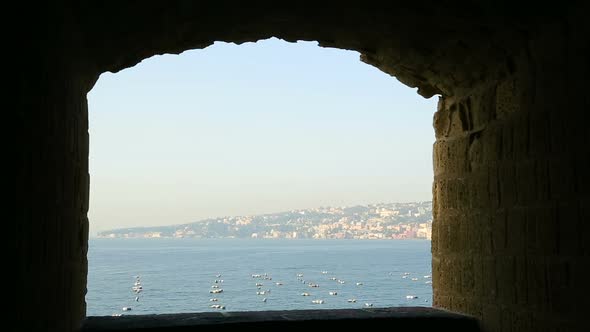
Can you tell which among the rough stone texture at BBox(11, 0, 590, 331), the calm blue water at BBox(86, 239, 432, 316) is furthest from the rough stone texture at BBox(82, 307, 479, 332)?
the calm blue water at BBox(86, 239, 432, 316)

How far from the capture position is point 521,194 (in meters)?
3.37

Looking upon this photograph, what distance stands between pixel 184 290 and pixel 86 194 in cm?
6306

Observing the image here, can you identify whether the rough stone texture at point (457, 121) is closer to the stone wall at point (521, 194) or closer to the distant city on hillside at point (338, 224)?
the stone wall at point (521, 194)

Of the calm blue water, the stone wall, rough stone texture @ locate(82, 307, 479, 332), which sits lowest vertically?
the calm blue water

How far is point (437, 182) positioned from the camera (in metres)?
4.46

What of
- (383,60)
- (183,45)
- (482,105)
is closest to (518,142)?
(482,105)

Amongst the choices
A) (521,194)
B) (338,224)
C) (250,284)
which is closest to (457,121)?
(521,194)

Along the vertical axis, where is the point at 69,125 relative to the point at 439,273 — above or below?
above

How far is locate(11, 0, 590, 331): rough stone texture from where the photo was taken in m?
2.39

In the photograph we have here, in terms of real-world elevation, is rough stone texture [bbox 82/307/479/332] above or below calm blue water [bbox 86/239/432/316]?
above

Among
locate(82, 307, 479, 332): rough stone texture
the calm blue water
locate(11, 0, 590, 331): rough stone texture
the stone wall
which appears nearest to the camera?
locate(11, 0, 590, 331): rough stone texture

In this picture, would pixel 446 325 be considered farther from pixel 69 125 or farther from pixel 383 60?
pixel 69 125

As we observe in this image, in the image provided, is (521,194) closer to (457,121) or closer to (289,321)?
(457,121)

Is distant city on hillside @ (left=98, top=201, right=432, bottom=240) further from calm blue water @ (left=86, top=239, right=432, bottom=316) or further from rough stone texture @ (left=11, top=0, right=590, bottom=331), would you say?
rough stone texture @ (left=11, top=0, right=590, bottom=331)
